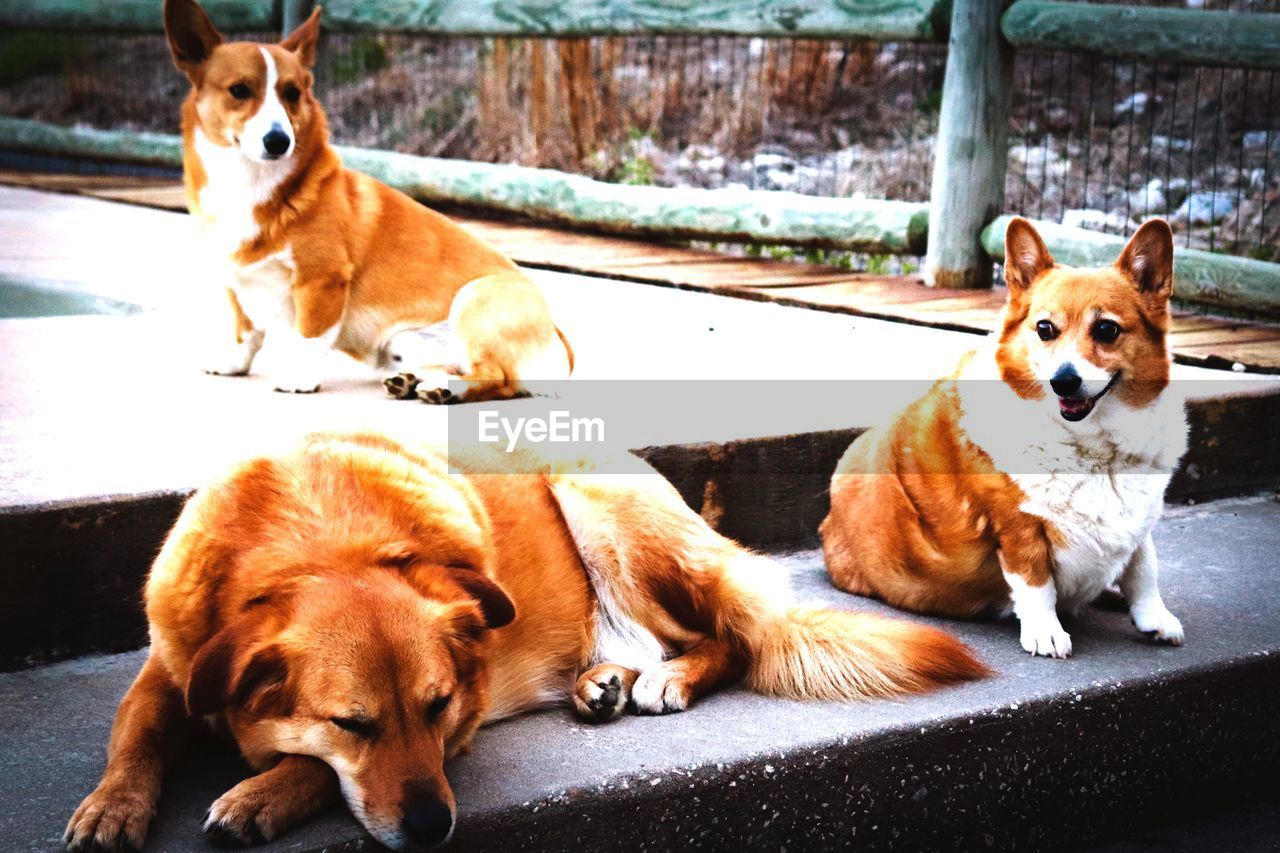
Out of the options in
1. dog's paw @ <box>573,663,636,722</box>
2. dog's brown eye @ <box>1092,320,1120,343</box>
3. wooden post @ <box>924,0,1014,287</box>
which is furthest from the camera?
wooden post @ <box>924,0,1014,287</box>

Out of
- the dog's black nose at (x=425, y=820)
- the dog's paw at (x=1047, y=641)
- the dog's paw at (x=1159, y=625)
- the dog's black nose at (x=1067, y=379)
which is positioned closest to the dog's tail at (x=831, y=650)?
the dog's paw at (x=1047, y=641)

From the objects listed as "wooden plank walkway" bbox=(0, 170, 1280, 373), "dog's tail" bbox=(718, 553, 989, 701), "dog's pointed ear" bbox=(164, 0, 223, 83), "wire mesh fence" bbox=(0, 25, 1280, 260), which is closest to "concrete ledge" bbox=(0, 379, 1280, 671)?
"wooden plank walkway" bbox=(0, 170, 1280, 373)

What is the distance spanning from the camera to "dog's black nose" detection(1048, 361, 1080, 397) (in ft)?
8.41

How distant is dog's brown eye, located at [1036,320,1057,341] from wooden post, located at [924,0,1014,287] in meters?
2.95

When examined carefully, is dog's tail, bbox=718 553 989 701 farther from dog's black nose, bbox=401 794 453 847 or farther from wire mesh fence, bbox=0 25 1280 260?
wire mesh fence, bbox=0 25 1280 260

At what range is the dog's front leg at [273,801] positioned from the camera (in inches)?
71.6

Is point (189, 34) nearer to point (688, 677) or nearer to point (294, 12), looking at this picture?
point (688, 677)

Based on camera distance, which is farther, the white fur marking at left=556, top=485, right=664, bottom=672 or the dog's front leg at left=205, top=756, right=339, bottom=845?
the white fur marking at left=556, top=485, right=664, bottom=672

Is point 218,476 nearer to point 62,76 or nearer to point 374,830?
point 374,830

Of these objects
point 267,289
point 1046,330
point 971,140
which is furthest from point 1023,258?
point 971,140

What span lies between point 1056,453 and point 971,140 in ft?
9.94

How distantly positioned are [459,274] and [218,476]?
1.93m

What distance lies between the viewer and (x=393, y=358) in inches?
161

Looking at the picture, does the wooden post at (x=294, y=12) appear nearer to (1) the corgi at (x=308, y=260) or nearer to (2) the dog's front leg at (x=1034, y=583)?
(1) the corgi at (x=308, y=260)
